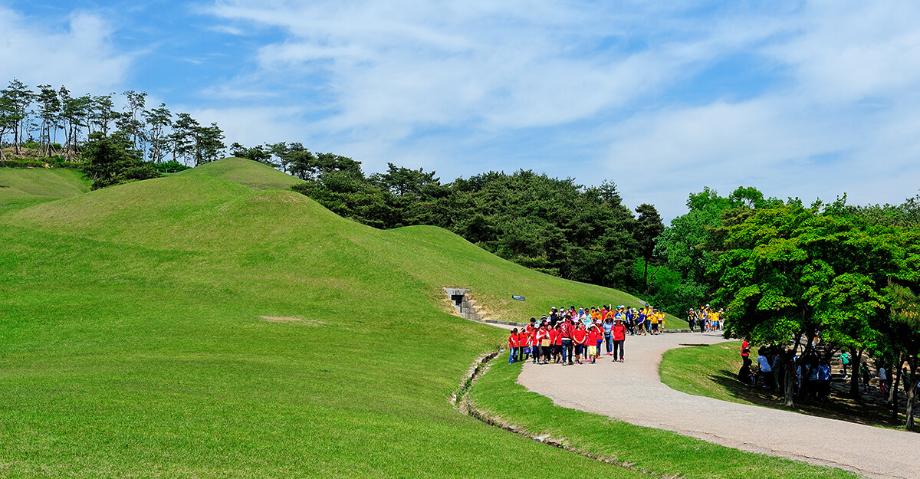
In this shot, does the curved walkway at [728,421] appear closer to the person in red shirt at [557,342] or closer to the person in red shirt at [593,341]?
the person in red shirt at [593,341]

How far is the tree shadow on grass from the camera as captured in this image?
34.1 m

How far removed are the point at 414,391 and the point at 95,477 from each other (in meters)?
15.8

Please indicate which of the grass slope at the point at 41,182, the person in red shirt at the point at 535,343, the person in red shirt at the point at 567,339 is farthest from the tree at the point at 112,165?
the person in red shirt at the point at 567,339

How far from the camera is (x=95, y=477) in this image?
38.3 feet

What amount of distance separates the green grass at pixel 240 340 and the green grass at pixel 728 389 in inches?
432

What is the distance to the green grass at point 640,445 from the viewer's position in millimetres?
15250

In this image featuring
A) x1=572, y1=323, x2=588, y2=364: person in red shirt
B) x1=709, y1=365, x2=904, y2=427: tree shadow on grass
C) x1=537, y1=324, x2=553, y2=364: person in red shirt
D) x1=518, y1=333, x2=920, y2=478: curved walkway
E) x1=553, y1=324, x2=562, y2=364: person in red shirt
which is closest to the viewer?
x1=518, y1=333, x2=920, y2=478: curved walkway

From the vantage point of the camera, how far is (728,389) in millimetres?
35531

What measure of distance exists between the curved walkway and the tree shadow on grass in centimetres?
611

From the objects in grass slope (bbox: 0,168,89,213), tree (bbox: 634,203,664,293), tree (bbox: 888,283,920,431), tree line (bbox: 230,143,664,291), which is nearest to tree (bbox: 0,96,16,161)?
grass slope (bbox: 0,168,89,213)

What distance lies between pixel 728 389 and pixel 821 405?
567 centimetres

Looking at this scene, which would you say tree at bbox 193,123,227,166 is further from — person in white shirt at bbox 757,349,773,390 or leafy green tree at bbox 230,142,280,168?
person in white shirt at bbox 757,349,773,390

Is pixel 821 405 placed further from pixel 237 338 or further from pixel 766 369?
pixel 237 338

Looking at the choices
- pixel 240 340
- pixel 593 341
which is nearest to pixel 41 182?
pixel 240 340
